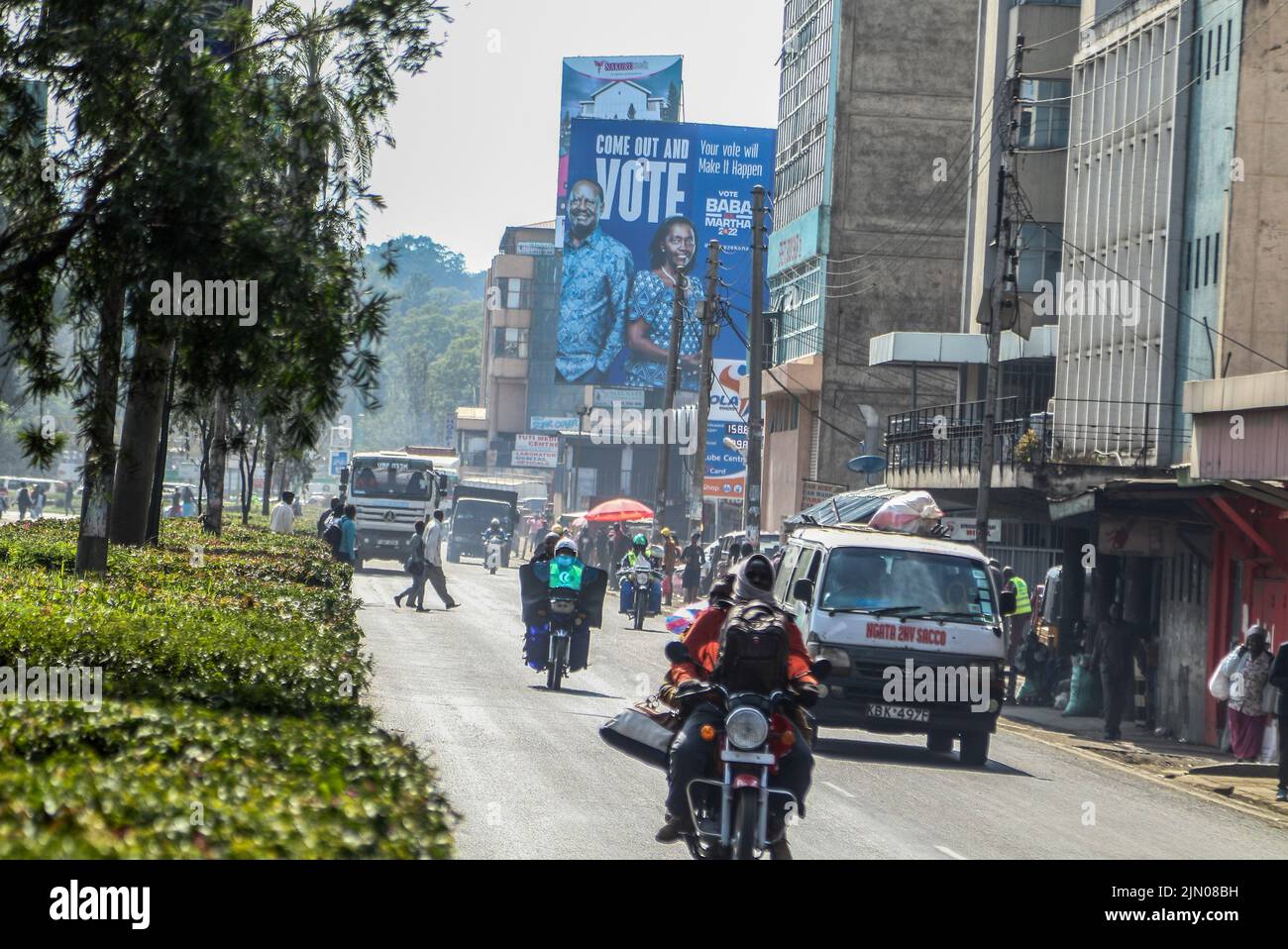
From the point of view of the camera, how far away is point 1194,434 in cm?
2184

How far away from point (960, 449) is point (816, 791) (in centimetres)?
2679

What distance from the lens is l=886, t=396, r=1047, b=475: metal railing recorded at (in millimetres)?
35875

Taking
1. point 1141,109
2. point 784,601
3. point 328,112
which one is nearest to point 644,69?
point 1141,109

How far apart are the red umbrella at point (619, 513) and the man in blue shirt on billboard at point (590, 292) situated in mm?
18954

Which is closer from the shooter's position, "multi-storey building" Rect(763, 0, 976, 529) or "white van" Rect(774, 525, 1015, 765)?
"white van" Rect(774, 525, 1015, 765)

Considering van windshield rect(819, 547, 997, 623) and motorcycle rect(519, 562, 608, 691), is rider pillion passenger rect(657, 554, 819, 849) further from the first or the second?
motorcycle rect(519, 562, 608, 691)

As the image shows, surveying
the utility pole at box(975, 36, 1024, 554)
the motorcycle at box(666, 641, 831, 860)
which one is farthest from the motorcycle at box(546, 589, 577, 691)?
the motorcycle at box(666, 641, 831, 860)

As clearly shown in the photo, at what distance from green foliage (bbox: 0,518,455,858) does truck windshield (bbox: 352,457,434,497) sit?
1493 inches

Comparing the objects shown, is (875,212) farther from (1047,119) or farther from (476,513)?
(476,513)

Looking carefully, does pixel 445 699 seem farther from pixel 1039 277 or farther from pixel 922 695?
pixel 1039 277

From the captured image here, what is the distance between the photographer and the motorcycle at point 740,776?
9.12m

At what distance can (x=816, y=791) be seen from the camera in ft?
46.1

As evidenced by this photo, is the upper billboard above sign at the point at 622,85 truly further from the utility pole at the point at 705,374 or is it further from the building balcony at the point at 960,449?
the utility pole at the point at 705,374

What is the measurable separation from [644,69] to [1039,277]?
2027 inches
